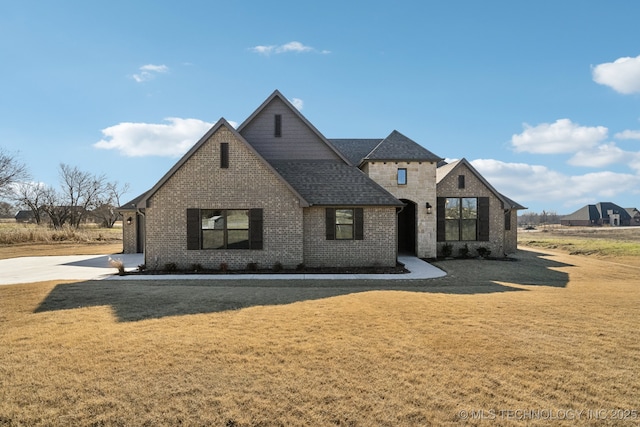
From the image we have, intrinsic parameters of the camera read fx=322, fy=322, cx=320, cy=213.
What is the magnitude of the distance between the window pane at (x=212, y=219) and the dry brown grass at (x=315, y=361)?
6310 millimetres

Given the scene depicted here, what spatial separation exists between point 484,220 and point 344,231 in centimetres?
980

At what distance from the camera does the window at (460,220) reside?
19.7 meters

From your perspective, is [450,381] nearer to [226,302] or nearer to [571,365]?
[571,365]

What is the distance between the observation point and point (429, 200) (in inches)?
741

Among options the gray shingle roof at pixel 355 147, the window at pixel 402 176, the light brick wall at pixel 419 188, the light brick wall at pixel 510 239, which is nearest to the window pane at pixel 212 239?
the light brick wall at pixel 419 188

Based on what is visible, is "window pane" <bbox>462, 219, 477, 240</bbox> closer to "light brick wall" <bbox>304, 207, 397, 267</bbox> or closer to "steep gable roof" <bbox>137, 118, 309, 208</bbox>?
"light brick wall" <bbox>304, 207, 397, 267</bbox>

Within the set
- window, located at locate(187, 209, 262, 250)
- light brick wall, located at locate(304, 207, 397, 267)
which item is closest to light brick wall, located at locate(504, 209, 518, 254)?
light brick wall, located at locate(304, 207, 397, 267)

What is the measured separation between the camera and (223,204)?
14.4 m

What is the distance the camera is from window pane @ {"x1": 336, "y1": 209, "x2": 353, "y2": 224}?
15297 millimetres

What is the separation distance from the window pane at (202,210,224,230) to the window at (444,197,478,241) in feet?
43.5

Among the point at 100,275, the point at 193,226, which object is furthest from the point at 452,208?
the point at 100,275

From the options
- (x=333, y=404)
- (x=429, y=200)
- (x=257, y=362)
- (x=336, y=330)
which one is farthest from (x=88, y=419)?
(x=429, y=200)

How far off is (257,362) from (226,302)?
12.5 ft

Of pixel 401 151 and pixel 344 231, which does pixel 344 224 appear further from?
pixel 401 151
